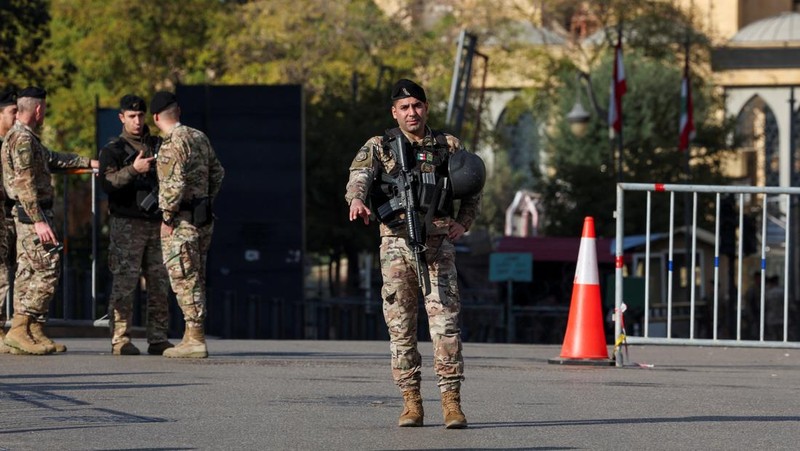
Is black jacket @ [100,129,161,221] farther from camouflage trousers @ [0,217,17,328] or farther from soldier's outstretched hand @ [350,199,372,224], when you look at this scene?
soldier's outstretched hand @ [350,199,372,224]

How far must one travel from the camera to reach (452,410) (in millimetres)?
9086

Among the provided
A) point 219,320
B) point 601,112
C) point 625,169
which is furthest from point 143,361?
point 601,112

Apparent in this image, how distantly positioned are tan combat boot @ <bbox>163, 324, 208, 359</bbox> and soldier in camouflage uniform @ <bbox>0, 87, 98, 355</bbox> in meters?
0.88

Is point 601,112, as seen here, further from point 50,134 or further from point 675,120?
point 50,134

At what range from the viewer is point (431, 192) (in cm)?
916

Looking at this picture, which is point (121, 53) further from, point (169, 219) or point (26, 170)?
point (169, 219)

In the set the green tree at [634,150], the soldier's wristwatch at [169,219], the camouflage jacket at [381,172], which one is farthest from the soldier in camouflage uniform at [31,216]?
the green tree at [634,150]

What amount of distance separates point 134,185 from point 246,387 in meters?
2.58

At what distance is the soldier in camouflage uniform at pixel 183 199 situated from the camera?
12.8 metres

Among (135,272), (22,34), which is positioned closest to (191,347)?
(135,272)

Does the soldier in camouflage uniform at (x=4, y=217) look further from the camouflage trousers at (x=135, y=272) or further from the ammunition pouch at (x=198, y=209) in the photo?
the ammunition pouch at (x=198, y=209)

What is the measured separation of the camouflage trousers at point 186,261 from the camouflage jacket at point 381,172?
3860 millimetres

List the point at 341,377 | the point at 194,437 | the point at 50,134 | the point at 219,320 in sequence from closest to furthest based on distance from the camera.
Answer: the point at 194,437, the point at 341,377, the point at 219,320, the point at 50,134

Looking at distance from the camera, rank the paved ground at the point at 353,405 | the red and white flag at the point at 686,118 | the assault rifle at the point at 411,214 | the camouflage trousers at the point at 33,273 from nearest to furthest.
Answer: the paved ground at the point at 353,405
the assault rifle at the point at 411,214
the camouflage trousers at the point at 33,273
the red and white flag at the point at 686,118
